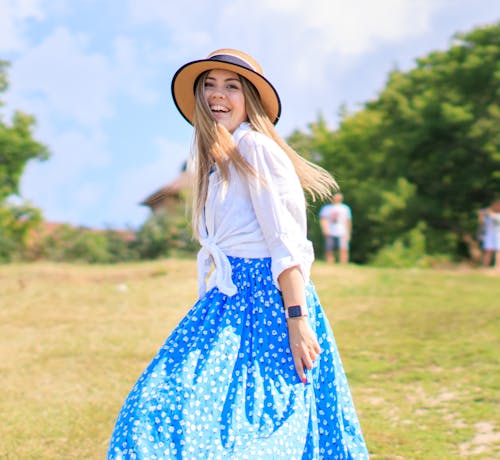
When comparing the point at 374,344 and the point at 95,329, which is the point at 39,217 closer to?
the point at 95,329

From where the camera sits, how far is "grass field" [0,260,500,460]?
4359 millimetres

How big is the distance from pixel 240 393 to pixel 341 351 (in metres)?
4.73

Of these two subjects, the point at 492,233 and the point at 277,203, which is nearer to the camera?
the point at 277,203

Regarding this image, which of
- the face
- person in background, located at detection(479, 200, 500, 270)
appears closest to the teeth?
the face

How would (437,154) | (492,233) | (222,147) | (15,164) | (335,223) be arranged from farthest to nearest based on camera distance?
(15,164)
(437,154)
(492,233)
(335,223)
(222,147)

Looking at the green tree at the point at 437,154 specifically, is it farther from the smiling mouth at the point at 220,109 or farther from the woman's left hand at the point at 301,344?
the woman's left hand at the point at 301,344

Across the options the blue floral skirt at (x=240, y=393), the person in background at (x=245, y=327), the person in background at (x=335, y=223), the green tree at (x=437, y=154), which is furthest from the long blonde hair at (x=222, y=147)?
the green tree at (x=437, y=154)

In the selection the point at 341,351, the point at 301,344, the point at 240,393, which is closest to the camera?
the point at 240,393

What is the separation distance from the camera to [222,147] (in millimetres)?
2674

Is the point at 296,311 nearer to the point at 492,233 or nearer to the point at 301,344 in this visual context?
the point at 301,344

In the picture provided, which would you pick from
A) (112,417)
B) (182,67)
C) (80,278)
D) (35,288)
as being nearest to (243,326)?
(182,67)

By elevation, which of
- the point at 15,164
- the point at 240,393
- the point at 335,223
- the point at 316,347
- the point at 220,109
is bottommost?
the point at 240,393

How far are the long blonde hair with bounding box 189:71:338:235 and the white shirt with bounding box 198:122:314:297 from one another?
0.17ft

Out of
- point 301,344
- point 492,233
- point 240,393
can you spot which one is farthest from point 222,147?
point 492,233
